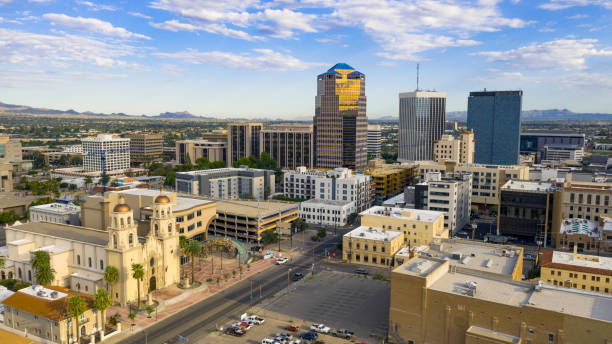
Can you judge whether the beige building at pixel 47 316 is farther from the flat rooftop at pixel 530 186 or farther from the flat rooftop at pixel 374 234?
the flat rooftop at pixel 530 186

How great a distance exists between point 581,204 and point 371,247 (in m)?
→ 60.7

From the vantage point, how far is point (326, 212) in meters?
150

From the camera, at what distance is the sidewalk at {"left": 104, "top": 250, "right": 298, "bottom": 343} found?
257ft

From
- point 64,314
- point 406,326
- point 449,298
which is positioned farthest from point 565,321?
point 64,314

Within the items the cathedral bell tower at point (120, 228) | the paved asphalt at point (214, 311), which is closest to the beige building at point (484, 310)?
the paved asphalt at point (214, 311)

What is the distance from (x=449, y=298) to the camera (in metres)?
64.8

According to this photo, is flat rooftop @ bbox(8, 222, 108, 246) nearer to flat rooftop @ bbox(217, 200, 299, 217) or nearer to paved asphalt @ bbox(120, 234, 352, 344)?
paved asphalt @ bbox(120, 234, 352, 344)

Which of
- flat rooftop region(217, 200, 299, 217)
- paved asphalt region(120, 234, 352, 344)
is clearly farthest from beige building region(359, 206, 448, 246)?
flat rooftop region(217, 200, 299, 217)

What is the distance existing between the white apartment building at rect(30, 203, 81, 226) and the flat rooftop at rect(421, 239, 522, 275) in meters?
98.3

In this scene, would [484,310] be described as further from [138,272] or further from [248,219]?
[248,219]

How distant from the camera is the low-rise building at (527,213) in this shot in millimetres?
126188

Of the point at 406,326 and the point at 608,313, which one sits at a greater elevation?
the point at 608,313

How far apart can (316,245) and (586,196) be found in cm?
7442

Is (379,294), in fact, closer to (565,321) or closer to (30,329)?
(565,321)
